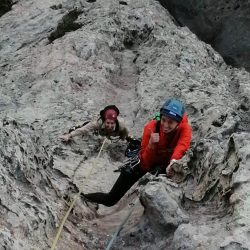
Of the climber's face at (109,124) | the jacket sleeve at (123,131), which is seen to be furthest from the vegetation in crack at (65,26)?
the climber's face at (109,124)

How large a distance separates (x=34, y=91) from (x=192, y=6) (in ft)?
49.0

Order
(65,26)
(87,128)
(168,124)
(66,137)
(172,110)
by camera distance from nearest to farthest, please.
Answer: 1. (172,110)
2. (168,124)
3. (87,128)
4. (66,137)
5. (65,26)

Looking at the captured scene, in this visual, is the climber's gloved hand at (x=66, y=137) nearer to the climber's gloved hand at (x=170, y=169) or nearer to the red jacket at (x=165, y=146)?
the red jacket at (x=165, y=146)

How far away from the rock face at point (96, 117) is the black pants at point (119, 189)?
27cm

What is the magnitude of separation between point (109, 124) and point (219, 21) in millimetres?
18092

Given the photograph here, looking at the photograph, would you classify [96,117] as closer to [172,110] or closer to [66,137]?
[66,137]

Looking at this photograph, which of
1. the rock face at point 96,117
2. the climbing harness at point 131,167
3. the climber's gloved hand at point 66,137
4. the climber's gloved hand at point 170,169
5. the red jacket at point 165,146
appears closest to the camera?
the rock face at point 96,117

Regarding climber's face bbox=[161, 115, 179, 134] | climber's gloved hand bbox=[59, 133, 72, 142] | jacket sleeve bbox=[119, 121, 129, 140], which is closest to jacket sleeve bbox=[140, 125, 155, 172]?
climber's face bbox=[161, 115, 179, 134]

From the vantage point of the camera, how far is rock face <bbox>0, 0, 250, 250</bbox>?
22.7ft

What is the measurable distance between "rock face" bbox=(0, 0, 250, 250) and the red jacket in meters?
0.36

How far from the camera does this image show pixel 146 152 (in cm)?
941

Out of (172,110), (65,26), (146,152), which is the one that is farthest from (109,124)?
(65,26)

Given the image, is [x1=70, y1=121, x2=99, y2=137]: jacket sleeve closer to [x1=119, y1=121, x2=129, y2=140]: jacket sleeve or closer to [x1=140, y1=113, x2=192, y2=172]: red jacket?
[x1=119, y1=121, x2=129, y2=140]: jacket sleeve

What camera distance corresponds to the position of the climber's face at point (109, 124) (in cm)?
1214
